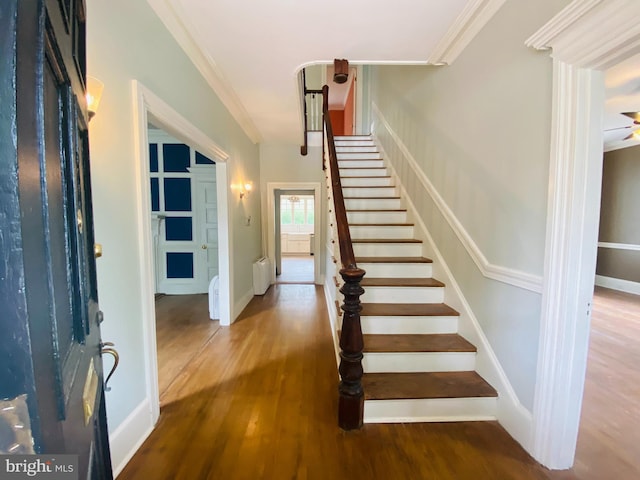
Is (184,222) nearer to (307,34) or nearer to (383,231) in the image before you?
(383,231)

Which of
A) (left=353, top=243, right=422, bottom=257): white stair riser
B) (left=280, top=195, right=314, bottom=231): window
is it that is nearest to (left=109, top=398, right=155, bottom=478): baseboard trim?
(left=353, top=243, right=422, bottom=257): white stair riser

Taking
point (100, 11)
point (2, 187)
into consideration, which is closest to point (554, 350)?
point (2, 187)

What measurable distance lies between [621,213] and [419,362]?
19.3ft

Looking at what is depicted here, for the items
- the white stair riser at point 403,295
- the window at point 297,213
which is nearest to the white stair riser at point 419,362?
the white stair riser at point 403,295

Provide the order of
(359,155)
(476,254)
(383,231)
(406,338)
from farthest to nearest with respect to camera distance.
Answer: (359,155) < (383,231) < (406,338) < (476,254)

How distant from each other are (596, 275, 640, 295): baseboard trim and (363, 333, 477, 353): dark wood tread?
521cm

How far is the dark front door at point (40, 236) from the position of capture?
0.34 metres

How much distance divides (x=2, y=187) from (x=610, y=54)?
1.95 m

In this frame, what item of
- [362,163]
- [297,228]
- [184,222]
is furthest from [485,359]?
[297,228]

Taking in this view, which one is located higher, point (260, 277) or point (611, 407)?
point (260, 277)

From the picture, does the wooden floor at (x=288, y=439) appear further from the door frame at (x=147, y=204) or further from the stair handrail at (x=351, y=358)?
the door frame at (x=147, y=204)

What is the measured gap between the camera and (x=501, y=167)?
177cm

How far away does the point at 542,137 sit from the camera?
1.47 m

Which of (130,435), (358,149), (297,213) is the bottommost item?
(130,435)
